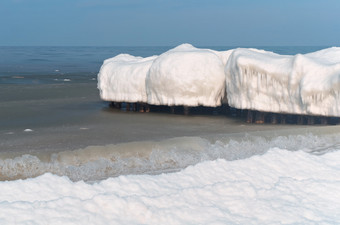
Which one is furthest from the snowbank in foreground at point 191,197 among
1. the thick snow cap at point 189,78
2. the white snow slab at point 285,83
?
the thick snow cap at point 189,78

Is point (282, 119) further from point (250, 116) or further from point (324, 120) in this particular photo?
point (324, 120)

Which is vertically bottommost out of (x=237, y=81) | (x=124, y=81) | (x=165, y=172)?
(x=165, y=172)

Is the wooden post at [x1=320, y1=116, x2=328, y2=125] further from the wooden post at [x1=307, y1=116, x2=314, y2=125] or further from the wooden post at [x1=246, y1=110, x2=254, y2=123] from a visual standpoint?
the wooden post at [x1=246, y1=110, x2=254, y2=123]

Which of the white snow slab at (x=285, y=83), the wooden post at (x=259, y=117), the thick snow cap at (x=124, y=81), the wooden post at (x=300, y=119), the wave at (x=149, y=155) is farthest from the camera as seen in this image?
the thick snow cap at (x=124, y=81)

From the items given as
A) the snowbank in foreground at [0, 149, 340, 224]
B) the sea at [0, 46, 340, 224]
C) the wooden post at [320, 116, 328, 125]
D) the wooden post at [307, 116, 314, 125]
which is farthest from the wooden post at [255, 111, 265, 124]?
the snowbank in foreground at [0, 149, 340, 224]

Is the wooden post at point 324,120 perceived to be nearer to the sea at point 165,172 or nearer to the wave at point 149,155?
the sea at point 165,172

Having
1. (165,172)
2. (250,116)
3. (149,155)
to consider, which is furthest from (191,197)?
(250,116)

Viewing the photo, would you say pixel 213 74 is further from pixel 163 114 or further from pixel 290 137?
pixel 290 137
